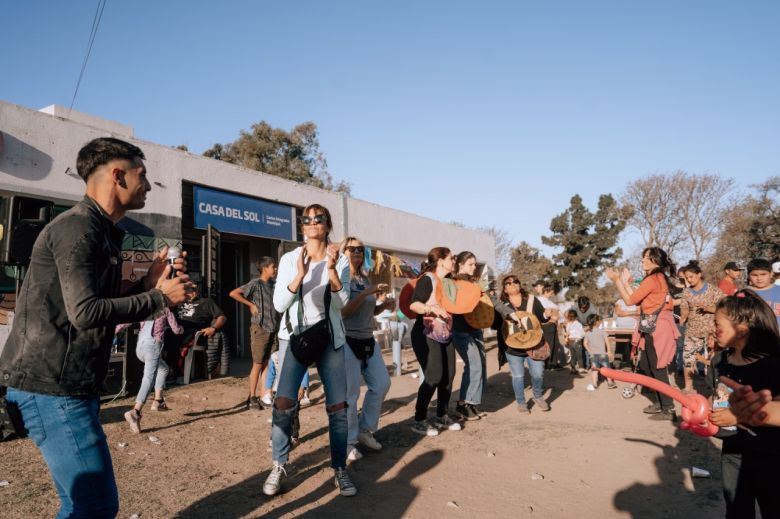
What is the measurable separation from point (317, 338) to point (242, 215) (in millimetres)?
8527

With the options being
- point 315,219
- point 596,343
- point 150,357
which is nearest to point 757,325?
point 315,219

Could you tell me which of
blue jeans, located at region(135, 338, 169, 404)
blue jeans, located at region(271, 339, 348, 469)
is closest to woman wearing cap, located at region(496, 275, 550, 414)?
blue jeans, located at region(271, 339, 348, 469)

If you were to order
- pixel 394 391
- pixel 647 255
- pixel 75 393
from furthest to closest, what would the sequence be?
1. pixel 394 391
2. pixel 647 255
3. pixel 75 393

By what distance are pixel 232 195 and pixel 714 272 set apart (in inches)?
1302

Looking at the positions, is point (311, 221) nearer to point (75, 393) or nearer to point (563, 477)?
point (75, 393)

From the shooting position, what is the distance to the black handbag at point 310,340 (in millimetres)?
3758

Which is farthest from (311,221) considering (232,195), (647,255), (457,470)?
(232,195)

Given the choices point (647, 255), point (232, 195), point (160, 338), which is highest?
point (232, 195)

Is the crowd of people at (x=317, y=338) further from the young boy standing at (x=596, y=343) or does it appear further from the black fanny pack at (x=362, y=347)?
the young boy standing at (x=596, y=343)

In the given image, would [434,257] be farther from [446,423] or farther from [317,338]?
[317,338]

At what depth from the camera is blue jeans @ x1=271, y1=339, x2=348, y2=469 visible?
150 inches

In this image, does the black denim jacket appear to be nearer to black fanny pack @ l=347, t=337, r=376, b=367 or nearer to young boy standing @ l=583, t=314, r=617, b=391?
black fanny pack @ l=347, t=337, r=376, b=367

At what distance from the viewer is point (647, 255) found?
6.13 metres

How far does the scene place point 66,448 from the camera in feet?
6.57
